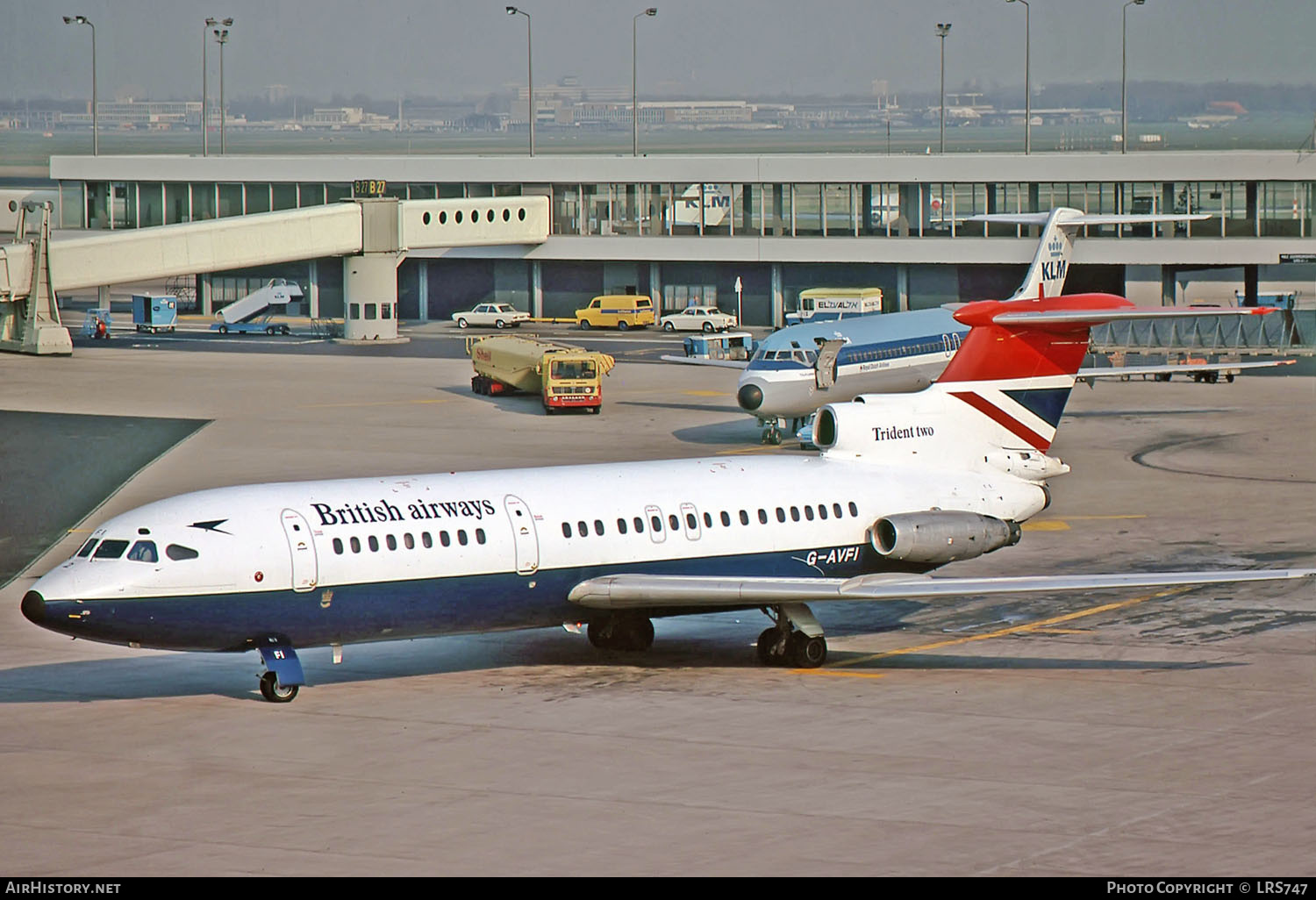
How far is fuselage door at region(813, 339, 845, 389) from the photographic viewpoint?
183 feet

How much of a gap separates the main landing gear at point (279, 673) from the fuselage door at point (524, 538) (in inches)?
146

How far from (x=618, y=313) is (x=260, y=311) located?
2062cm

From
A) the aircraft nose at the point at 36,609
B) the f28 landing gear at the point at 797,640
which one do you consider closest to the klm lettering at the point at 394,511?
the aircraft nose at the point at 36,609

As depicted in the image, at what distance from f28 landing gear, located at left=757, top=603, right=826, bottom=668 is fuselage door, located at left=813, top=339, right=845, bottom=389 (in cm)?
2624

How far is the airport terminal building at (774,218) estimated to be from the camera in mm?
92375

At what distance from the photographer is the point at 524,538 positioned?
28297 mm

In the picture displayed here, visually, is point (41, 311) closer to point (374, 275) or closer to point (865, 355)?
point (374, 275)

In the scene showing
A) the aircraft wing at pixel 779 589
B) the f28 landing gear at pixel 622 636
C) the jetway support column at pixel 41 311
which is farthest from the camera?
the jetway support column at pixel 41 311

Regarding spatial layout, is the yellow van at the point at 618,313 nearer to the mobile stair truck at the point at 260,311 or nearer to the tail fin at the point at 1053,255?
the mobile stair truck at the point at 260,311

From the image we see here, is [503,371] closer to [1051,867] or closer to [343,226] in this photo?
[343,226]

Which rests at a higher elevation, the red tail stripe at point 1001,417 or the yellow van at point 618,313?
the yellow van at point 618,313

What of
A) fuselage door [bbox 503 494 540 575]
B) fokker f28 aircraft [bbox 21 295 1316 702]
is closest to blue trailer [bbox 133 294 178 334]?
fokker f28 aircraft [bbox 21 295 1316 702]

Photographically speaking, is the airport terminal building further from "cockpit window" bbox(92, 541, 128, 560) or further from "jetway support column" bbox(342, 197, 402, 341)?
"cockpit window" bbox(92, 541, 128, 560)
